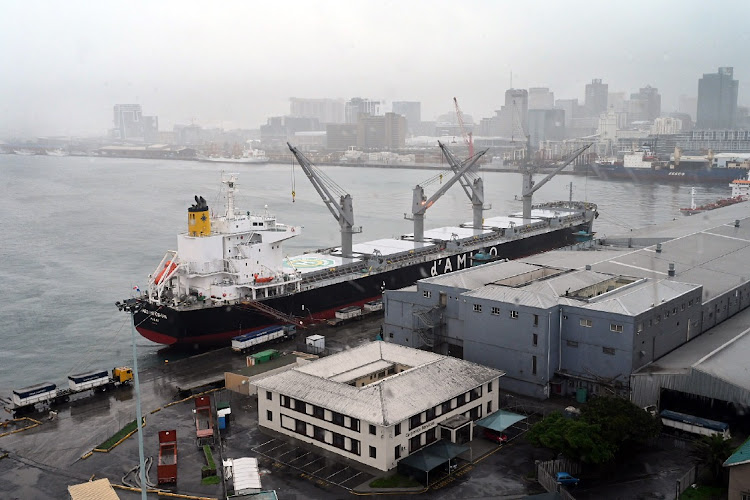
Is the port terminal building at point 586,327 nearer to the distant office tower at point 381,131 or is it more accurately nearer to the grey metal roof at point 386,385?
the grey metal roof at point 386,385

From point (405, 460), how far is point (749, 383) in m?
6.32

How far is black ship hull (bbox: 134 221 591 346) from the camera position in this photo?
18.5 metres

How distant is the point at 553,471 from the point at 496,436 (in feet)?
4.75

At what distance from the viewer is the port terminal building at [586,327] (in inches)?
522

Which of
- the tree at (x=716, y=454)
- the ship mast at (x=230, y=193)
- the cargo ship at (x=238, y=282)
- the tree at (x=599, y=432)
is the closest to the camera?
the tree at (x=716, y=454)

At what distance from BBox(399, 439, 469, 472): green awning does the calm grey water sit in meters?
10.1

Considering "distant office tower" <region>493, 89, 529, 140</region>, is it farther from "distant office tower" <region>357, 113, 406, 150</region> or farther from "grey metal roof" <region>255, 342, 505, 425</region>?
"grey metal roof" <region>255, 342, 505, 425</region>

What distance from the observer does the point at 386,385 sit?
12.0 meters

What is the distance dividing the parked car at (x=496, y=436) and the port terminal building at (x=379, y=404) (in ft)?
1.01

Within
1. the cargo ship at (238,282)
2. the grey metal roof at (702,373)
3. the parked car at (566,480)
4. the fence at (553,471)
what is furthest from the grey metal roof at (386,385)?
the cargo ship at (238,282)

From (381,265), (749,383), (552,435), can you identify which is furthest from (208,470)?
(381,265)

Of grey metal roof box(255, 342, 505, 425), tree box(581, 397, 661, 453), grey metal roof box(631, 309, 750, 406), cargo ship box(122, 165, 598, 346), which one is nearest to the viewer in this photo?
tree box(581, 397, 661, 453)

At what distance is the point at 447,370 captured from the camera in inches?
511

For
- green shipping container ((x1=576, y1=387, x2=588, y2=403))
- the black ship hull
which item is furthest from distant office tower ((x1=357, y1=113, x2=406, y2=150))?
green shipping container ((x1=576, y1=387, x2=588, y2=403))
